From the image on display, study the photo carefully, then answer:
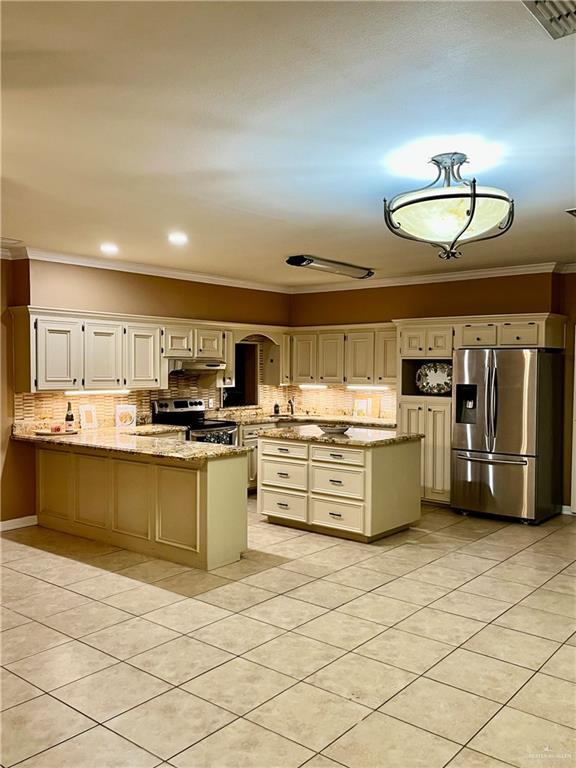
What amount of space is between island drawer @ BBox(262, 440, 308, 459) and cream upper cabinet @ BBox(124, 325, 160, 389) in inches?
58.8

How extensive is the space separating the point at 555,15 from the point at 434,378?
18.5ft

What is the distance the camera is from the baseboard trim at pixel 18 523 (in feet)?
20.0

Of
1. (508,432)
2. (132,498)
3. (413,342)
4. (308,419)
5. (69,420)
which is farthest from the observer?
(308,419)

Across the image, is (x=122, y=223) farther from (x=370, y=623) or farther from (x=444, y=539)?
(x=444, y=539)

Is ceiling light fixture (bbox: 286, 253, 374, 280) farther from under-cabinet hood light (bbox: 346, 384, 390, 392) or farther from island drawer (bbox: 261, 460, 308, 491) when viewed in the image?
island drawer (bbox: 261, 460, 308, 491)

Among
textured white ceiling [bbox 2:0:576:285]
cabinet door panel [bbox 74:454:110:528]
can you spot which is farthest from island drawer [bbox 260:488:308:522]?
textured white ceiling [bbox 2:0:576:285]

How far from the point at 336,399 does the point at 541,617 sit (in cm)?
495

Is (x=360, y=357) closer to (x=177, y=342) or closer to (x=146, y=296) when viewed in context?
(x=177, y=342)

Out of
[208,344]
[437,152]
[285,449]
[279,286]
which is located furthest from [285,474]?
[437,152]

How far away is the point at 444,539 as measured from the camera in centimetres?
585

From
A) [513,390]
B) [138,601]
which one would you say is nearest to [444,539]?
[513,390]

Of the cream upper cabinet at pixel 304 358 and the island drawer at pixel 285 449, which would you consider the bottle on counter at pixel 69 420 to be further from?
the cream upper cabinet at pixel 304 358

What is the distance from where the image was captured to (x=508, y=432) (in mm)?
6434

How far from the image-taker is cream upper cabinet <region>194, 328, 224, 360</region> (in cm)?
745
